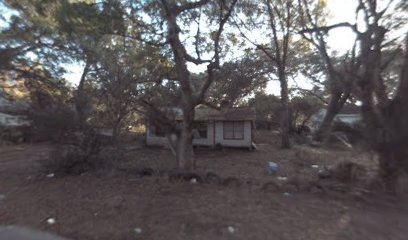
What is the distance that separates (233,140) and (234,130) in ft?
2.18

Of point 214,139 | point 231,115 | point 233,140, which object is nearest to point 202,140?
point 214,139

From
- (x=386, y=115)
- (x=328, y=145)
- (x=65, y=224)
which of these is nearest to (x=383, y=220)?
(x=386, y=115)

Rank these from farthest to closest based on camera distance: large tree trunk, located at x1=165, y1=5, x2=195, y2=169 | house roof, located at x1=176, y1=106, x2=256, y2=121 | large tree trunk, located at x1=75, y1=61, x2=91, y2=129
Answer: house roof, located at x1=176, y1=106, x2=256, y2=121, large tree trunk, located at x1=75, y1=61, x2=91, y2=129, large tree trunk, located at x1=165, y1=5, x2=195, y2=169

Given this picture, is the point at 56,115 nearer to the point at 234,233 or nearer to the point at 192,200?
the point at 192,200

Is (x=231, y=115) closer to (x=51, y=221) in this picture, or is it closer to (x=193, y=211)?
(x=193, y=211)

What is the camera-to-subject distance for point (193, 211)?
7266mm

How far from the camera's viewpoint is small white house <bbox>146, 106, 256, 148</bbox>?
84.2 ft

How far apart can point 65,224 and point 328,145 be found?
6210 mm

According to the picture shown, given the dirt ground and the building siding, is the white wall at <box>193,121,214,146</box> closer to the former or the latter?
the building siding

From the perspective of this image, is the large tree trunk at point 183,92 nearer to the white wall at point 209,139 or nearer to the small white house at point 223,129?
the small white house at point 223,129

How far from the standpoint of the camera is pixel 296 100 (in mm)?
33531

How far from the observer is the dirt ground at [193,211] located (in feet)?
20.6

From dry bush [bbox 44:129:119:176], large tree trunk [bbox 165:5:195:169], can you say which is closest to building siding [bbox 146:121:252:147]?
dry bush [bbox 44:129:119:176]

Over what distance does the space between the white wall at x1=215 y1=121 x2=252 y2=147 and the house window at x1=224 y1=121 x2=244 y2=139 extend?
0.68 ft
